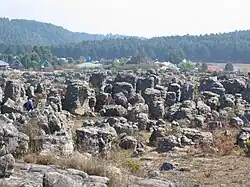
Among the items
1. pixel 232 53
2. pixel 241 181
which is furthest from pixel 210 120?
pixel 232 53

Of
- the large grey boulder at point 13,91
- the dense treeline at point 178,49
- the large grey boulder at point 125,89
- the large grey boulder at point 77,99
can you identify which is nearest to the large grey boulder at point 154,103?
the large grey boulder at point 125,89

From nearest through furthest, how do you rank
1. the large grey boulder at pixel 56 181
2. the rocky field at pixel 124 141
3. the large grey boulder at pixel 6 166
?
1. the large grey boulder at pixel 56 181
2. the large grey boulder at pixel 6 166
3. the rocky field at pixel 124 141

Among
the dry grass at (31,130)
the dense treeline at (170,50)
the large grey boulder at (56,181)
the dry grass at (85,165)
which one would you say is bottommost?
the dense treeline at (170,50)

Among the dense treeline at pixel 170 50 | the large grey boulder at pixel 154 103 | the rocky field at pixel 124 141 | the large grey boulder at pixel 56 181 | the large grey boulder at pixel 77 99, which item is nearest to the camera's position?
the large grey boulder at pixel 56 181

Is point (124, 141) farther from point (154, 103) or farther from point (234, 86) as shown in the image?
point (234, 86)

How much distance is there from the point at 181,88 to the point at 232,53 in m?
119

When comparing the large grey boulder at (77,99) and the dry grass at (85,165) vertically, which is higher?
the dry grass at (85,165)

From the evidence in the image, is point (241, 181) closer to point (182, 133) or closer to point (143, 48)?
point (182, 133)

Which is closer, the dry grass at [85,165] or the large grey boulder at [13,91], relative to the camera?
the dry grass at [85,165]

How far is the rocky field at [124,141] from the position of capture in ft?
29.9

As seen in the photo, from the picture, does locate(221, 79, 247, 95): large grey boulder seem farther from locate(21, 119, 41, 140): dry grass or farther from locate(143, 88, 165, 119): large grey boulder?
locate(21, 119, 41, 140): dry grass

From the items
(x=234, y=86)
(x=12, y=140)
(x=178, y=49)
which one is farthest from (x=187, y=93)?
(x=178, y=49)

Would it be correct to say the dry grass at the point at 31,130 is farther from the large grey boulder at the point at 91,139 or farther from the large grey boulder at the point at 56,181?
the large grey boulder at the point at 56,181

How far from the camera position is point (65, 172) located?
8.87 meters
